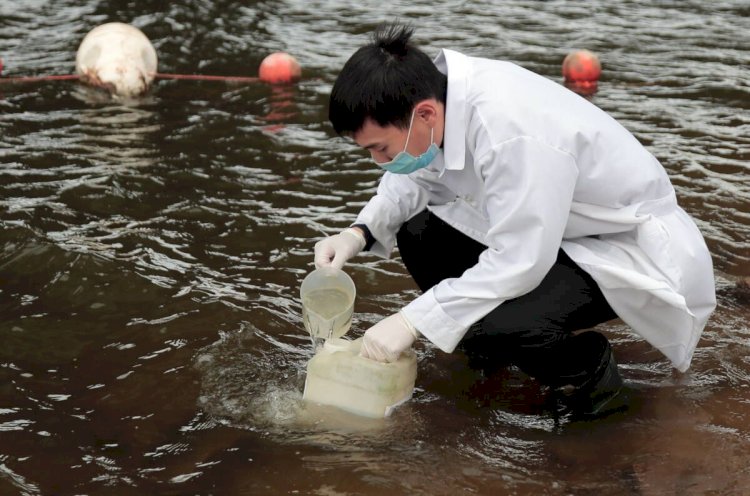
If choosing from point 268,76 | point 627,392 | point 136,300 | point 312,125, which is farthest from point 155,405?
point 268,76

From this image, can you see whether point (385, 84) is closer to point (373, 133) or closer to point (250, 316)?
point (373, 133)

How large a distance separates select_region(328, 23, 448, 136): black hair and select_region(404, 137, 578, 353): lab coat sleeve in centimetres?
29

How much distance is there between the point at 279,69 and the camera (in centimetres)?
839

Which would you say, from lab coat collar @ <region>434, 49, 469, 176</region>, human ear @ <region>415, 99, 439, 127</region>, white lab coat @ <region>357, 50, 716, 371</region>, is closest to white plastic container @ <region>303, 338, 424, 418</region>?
white lab coat @ <region>357, 50, 716, 371</region>

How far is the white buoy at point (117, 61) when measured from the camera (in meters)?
7.87

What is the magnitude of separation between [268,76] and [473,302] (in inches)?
228

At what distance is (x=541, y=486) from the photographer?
301 centimetres

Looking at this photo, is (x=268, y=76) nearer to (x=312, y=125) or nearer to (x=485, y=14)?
(x=312, y=125)

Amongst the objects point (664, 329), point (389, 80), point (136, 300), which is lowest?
point (136, 300)

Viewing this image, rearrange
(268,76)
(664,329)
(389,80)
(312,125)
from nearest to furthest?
(389,80) → (664,329) → (312,125) → (268,76)

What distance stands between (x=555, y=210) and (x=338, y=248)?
99 centimetres

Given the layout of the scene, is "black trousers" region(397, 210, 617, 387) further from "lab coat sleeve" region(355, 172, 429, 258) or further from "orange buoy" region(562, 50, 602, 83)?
"orange buoy" region(562, 50, 602, 83)

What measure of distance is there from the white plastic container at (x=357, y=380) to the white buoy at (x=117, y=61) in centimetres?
510

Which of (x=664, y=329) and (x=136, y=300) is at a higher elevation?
(x=664, y=329)
